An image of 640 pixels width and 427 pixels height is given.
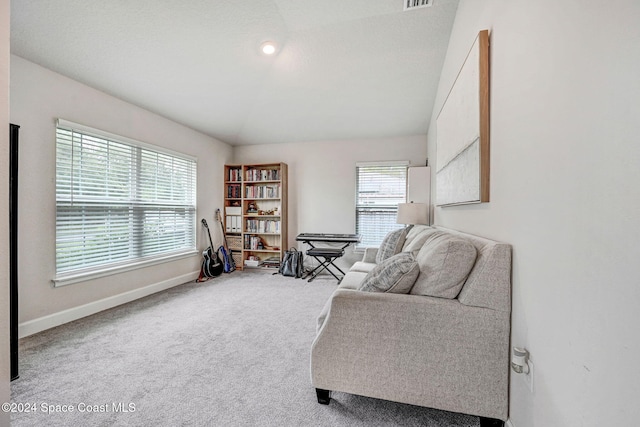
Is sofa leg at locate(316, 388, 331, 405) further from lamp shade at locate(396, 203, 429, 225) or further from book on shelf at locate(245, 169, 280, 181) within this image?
book on shelf at locate(245, 169, 280, 181)

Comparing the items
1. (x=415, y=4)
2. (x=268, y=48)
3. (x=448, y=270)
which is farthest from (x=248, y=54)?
(x=448, y=270)

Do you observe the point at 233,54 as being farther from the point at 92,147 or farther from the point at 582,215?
the point at 582,215

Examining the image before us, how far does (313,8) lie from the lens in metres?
2.54

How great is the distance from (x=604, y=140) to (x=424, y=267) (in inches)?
36.3

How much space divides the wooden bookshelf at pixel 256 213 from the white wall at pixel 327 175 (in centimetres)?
23

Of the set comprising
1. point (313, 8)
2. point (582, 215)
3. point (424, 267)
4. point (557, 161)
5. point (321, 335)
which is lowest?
point (321, 335)

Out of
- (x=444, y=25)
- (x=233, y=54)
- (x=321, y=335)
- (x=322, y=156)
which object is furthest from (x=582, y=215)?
(x=322, y=156)

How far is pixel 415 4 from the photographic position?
243 cm

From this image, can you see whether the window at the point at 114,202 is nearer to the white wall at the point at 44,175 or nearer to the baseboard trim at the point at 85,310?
the white wall at the point at 44,175

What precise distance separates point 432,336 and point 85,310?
327cm

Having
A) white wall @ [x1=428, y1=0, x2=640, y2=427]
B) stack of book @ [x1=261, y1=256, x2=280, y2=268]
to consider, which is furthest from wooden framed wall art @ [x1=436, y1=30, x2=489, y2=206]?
stack of book @ [x1=261, y1=256, x2=280, y2=268]

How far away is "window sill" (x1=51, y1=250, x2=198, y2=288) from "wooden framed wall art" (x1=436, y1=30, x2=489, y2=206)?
354 cm

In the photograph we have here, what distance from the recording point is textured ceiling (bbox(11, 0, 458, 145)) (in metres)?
2.24

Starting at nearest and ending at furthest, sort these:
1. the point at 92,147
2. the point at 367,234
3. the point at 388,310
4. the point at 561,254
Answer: the point at 561,254 < the point at 388,310 < the point at 92,147 < the point at 367,234
